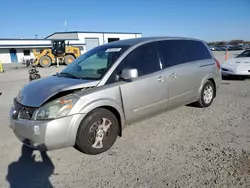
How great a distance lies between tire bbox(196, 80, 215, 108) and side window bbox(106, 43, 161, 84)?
169 cm

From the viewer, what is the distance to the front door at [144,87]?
3.76 meters

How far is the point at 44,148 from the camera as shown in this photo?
309cm

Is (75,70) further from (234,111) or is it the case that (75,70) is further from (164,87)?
(234,111)

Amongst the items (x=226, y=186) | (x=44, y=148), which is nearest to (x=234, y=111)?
(x=226, y=186)

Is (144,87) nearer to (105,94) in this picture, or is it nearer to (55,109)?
(105,94)

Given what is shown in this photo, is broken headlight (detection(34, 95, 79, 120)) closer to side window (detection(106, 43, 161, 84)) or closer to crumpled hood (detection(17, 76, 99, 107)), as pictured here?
crumpled hood (detection(17, 76, 99, 107))

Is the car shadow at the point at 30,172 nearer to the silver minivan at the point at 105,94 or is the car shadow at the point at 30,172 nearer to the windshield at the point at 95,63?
the silver minivan at the point at 105,94

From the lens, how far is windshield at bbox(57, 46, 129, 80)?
3790 mm

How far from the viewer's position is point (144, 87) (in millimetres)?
3910

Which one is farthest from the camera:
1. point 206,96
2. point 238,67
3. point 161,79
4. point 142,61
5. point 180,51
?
point 238,67

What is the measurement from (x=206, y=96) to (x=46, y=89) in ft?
12.5

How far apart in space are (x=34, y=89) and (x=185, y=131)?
9.10ft

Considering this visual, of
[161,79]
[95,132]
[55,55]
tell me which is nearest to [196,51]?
[161,79]

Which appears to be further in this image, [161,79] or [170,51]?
[170,51]
